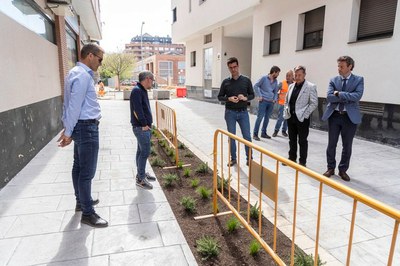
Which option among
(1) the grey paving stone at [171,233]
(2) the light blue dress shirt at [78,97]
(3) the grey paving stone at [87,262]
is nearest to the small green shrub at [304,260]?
(1) the grey paving stone at [171,233]

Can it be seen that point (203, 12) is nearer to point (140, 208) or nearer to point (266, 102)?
point (266, 102)

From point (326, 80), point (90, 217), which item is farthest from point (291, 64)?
point (90, 217)

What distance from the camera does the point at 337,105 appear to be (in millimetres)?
4562

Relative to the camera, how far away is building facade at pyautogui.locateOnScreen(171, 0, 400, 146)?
6695 mm

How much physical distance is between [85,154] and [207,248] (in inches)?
63.0

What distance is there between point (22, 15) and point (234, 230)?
6069mm

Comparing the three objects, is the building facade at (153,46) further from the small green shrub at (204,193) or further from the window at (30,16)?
the small green shrub at (204,193)

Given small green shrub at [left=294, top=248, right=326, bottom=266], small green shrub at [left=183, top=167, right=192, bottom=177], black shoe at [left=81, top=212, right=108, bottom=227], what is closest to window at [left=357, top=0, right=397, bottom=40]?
small green shrub at [left=183, top=167, right=192, bottom=177]

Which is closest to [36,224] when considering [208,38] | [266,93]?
[266,93]

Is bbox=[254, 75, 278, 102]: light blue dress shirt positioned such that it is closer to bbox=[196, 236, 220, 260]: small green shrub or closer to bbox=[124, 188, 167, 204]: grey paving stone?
bbox=[124, 188, 167, 204]: grey paving stone

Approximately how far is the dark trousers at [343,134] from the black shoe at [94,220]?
3667 mm

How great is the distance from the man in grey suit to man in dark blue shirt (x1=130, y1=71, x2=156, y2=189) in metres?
2.54

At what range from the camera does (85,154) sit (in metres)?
3.05

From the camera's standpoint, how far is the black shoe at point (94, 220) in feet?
10.6
